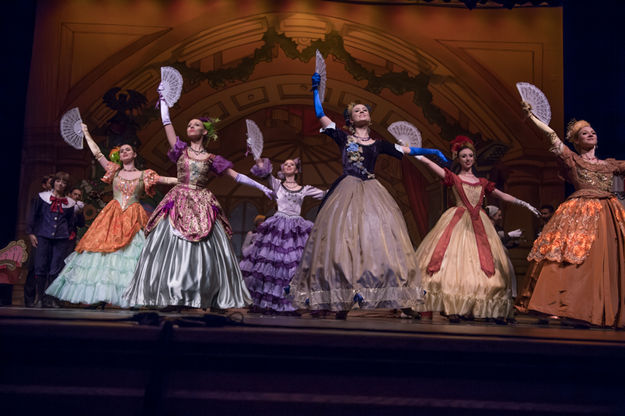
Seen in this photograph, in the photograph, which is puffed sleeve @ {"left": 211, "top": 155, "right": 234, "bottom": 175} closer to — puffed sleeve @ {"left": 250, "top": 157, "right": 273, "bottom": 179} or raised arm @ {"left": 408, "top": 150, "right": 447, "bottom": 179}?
puffed sleeve @ {"left": 250, "top": 157, "right": 273, "bottom": 179}

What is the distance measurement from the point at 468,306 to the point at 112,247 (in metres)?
2.86

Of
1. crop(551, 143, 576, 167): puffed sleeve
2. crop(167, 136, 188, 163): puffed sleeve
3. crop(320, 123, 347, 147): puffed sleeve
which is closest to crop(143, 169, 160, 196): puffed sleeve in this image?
crop(167, 136, 188, 163): puffed sleeve

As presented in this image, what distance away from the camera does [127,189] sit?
5012 mm

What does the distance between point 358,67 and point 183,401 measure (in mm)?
7127

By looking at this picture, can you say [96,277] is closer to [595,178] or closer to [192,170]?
[192,170]

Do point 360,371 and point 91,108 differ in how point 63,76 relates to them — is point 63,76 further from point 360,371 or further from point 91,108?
point 360,371

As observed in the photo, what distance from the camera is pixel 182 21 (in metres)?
7.97

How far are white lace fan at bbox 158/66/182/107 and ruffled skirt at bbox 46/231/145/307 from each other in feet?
4.32

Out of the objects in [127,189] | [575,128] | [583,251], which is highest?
[575,128]

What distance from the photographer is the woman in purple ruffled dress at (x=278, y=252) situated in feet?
18.4

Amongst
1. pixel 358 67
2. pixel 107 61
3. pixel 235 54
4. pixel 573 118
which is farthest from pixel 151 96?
pixel 573 118

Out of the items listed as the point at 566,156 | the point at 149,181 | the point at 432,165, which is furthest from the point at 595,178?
the point at 149,181

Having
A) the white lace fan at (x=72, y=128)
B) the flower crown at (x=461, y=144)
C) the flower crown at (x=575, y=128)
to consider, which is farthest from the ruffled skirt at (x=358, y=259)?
the white lace fan at (x=72, y=128)

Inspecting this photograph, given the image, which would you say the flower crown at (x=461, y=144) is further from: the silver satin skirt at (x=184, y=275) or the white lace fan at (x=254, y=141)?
the silver satin skirt at (x=184, y=275)
